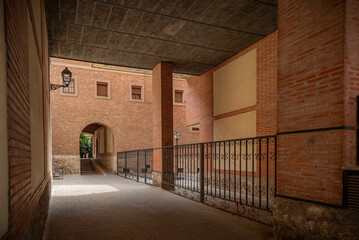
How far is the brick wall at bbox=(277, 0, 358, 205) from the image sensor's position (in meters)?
3.32

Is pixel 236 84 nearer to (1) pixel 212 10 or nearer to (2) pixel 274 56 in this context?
(2) pixel 274 56

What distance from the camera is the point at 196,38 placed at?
8266 millimetres

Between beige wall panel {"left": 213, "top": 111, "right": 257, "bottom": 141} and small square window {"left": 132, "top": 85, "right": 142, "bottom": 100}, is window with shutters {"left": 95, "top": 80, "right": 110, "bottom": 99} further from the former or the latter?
beige wall panel {"left": 213, "top": 111, "right": 257, "bottom": 141}

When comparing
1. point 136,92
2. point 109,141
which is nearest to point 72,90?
point 136,92

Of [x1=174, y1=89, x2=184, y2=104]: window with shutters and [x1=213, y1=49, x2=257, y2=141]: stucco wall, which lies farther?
[x1=174, y1=89, x2=184, y2=104]: window with shutters

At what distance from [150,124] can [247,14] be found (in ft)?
44.3

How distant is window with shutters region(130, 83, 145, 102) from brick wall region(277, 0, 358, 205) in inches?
615

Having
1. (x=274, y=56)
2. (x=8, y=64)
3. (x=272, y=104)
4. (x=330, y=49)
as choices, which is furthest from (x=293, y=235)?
(x=274, y=56)

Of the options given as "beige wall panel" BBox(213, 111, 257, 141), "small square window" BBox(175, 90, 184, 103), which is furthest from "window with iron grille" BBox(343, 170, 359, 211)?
"small square window" BBox(175, 90, 184, 103)

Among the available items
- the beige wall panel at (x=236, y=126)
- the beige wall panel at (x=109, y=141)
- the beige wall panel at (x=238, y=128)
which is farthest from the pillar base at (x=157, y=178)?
the beige wall panel at (x=109, y=141)

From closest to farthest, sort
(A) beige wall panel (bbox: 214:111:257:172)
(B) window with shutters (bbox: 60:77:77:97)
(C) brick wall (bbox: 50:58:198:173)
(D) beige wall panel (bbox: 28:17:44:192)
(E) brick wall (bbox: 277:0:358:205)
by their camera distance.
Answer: (D) beige wall panel (bbox: 28:17:44:192), (E) brick wall (bbox: 277:0:358:205), (A) beige wall panel (bbox: 214:111:257:172), (C) brick wall (bbox: 50:58:198:173), (B) window with shutters (bbox: 60:77:77:97)

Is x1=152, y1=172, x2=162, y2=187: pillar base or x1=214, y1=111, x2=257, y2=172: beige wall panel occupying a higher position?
x1=214, y1=111, x2=257, y2=172: beige wall panel

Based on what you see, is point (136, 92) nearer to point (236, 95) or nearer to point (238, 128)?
point (236, 95)

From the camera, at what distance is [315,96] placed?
364cm
